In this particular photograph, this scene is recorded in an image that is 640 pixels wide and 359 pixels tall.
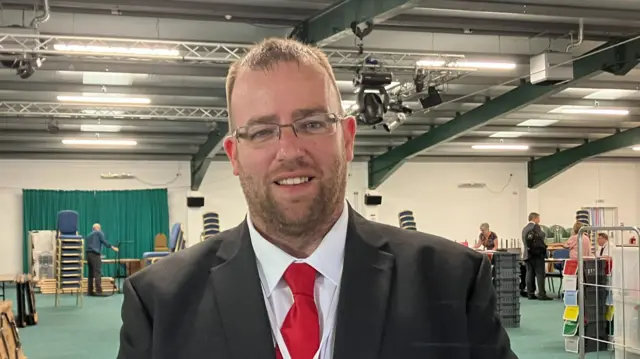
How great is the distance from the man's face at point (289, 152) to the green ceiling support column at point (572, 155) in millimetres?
17230

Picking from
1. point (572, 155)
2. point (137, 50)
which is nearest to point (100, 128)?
point (137, 50)

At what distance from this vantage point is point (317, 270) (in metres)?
1.10

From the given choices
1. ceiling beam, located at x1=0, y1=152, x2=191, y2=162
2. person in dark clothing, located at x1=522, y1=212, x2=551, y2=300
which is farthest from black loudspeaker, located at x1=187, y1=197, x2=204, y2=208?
person in dark clothing, located at x1=522, y1=212, x2=551, y2=300

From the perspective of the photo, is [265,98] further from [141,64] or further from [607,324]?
[141,64]

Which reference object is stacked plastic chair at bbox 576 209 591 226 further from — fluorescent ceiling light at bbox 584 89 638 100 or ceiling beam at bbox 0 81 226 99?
ceiling beam at bbox 0 81 226 99

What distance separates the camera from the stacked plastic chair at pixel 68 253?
13430 millimetres

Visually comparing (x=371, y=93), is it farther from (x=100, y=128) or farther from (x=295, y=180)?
(x=295, y=180)

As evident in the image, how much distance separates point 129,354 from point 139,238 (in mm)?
16764

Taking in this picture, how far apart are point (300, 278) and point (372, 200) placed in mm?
17077

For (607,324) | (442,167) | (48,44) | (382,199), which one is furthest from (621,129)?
(48,44)

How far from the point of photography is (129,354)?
1.09 m

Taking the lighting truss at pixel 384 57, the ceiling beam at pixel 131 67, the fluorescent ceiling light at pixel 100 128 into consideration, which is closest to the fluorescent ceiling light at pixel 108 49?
the ceiling beam at pixel 131 67

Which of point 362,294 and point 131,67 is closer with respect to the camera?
point 362,294

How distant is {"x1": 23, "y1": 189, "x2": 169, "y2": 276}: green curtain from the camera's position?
16.5 metres
